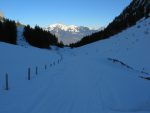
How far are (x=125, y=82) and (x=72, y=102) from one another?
8812 millimetres

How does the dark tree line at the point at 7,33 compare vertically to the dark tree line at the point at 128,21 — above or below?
below

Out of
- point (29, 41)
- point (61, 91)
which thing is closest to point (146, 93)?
point (61, 91)

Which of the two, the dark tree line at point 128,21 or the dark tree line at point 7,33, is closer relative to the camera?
the dark tree line at point 7,33

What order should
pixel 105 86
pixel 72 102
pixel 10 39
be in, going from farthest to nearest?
pixel 10 39
pixel 105 86
pixel 72 102

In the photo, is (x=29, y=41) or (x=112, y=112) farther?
(x=29, y=41)

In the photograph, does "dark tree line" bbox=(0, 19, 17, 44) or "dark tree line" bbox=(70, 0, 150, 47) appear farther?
"dark tree line" bbox=(70, 0, 150, 47)

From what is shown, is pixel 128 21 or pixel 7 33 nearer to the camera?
pixel 7 33

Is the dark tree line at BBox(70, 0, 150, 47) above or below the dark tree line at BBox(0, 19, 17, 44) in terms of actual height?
above

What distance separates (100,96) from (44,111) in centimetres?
518

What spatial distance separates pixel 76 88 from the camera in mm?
18656

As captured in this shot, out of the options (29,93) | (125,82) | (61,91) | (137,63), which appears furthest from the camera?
(137,63)

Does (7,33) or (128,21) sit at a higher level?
(128,21)

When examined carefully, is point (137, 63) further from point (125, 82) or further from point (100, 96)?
point (100, 96)

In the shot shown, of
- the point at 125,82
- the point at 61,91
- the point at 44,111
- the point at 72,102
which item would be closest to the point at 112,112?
the point at 72,102
